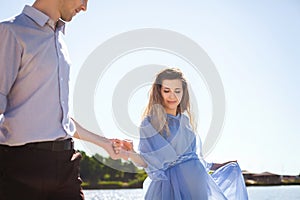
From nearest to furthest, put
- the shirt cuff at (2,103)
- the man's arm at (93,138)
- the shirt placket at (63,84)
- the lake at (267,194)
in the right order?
the shirt cuff at (2,103)
the shirt placket at (63,84)
the man's arm at (93,138)
the lake at (267,194)

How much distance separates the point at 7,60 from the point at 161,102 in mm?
1923

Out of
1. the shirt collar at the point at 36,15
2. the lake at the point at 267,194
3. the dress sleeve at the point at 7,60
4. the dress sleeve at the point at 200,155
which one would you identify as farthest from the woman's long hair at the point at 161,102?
the lake at the point at 267,194

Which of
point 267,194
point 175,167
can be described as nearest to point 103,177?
point 267,194

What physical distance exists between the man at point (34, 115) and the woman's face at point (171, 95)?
Answer: 1.68 metres

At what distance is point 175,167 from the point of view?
349 cm

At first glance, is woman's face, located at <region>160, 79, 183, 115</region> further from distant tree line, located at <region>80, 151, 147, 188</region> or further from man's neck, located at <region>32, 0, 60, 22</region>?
distant tree line, located at <region>80, 151, 147, 188</region>

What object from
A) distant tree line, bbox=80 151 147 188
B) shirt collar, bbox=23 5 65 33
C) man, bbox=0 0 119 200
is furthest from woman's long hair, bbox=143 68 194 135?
distant tree line, bbox=80 151 147 188

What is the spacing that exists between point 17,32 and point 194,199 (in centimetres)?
196

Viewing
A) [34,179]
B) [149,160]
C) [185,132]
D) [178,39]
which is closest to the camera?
[34,179]

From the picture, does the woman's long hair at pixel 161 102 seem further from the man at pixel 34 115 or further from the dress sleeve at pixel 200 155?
the man at pixel 34 115

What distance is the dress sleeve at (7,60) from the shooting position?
72.4 inches

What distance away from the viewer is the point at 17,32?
6.27ft

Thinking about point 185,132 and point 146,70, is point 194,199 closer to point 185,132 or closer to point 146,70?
point 185,132

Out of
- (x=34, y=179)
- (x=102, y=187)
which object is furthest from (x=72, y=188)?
(x=102, y=187)
